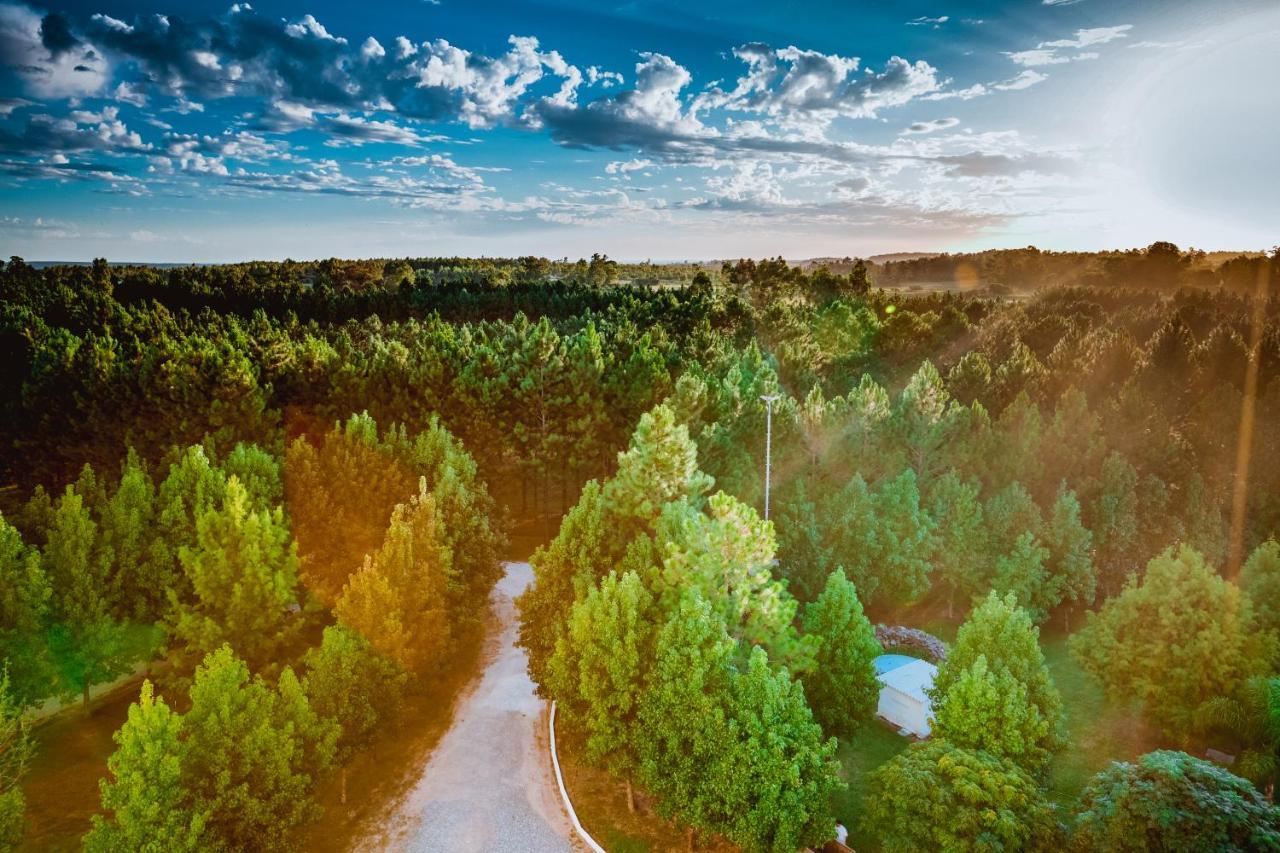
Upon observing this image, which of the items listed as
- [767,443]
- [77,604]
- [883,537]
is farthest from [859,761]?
[77,604]

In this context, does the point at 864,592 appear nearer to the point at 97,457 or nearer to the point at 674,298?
the point at 97,457

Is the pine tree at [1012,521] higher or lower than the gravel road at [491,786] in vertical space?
higher

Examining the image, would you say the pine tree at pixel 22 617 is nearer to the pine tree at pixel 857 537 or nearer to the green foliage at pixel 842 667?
the green foliage at pixel 842 667

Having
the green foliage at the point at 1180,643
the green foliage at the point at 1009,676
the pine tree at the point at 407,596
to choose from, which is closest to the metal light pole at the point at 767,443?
the green foliage at the point at 1009,676

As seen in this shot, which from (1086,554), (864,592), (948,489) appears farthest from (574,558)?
(1086,554)

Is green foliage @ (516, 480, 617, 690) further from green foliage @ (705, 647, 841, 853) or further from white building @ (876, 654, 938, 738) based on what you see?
white building @ (876, 654, 938, 738)

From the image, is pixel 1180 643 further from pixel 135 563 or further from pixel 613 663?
pixel 135 563
